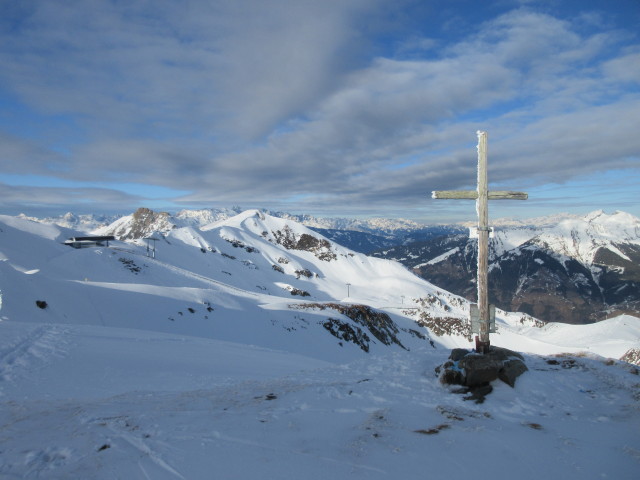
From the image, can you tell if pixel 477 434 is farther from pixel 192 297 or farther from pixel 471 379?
pixel 192 297

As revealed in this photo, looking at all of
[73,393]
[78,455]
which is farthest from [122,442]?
[73,393]

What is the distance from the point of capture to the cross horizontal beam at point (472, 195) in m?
10.8

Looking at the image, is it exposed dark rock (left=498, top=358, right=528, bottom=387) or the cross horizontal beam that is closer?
exposed dark rock (left=498, top=358, right=528, bottom=387)

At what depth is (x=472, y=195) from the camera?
36.1 ft

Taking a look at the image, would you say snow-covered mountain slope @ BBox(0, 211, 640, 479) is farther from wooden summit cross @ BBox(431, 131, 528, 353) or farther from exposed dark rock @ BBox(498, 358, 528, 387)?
wooden summit cross @ BBox(431, 131, 528, 353)

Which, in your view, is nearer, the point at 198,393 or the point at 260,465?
the point at 260,465

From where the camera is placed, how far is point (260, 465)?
5.00 m

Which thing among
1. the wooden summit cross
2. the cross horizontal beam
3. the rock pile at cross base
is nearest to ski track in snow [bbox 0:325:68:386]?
the rock pile at cross base

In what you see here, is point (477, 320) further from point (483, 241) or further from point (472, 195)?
point (472, 195)

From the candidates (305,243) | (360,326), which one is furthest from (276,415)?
(305,243)

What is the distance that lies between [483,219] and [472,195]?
0.91 m

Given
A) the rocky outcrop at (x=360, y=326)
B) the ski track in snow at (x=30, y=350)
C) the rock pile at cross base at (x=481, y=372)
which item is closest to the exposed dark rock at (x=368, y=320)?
the rocky outcrop at (x=360, y=326)

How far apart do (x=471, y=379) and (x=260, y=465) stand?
7.01 metres

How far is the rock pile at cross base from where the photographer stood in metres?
9.35
